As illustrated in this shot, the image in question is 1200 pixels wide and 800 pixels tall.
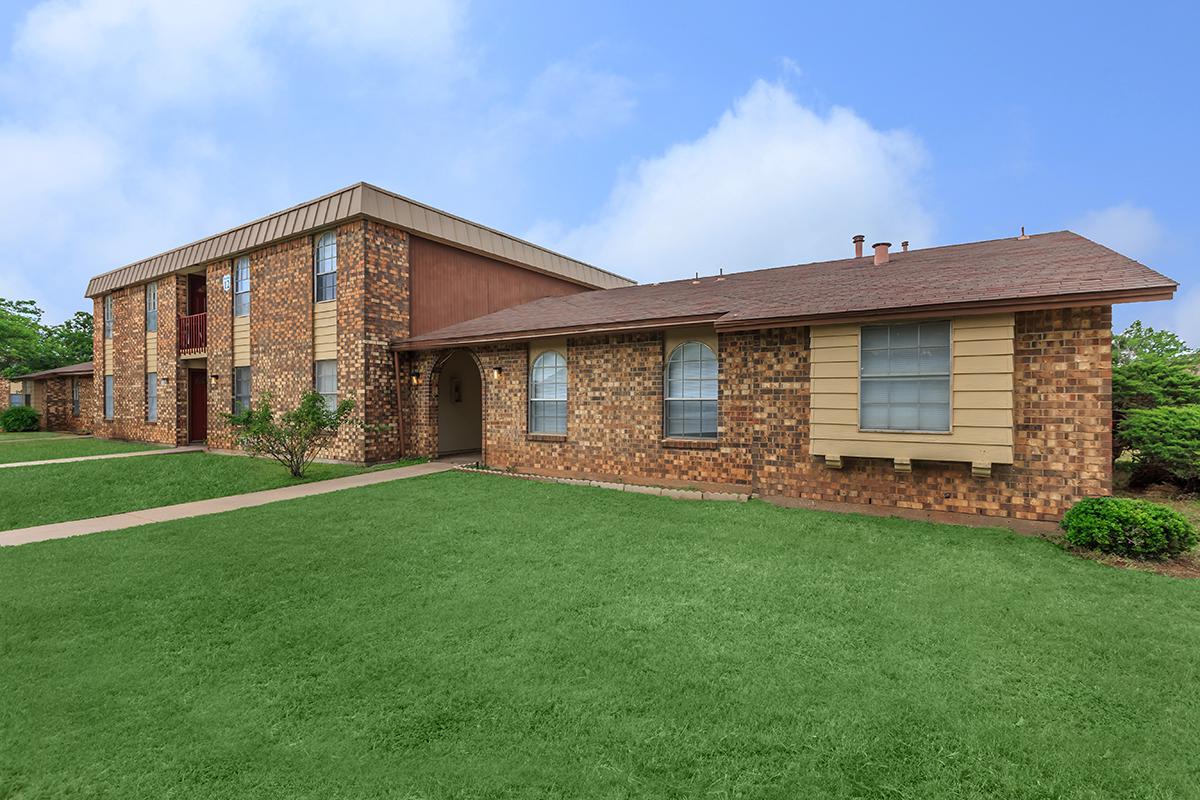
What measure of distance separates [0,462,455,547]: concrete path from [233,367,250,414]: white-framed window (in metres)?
6.71

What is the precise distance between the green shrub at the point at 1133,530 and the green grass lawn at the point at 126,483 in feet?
38.6

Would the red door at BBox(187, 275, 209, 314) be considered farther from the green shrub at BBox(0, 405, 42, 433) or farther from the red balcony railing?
the green shrub at BBox(0, 405, 42, 433)

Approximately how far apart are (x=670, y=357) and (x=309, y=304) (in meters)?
9.39

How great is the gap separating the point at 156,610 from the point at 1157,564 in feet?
29.9

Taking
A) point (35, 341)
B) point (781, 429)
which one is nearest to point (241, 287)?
point (781, 429)

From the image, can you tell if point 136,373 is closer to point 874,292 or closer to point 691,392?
point 691,392

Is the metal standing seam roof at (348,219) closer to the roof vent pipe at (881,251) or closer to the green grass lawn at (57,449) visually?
the green grass lawn at (57,449)

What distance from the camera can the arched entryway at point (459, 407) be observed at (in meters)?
14.2

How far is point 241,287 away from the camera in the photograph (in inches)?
598

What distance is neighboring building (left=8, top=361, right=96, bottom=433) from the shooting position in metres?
23.3

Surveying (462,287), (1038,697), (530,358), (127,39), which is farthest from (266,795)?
(127,39)

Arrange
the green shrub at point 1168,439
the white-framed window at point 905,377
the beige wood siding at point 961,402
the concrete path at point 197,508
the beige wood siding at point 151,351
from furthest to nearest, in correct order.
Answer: the beige wood siding at point 151,351, the green shrub at point 1168,439, the concrete path at point 197,508, the white-framed window at point 905,377, the beige wood siding at point 961,402

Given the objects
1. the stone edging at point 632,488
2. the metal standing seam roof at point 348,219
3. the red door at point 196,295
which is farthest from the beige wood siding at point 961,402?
the red door at point 196,295

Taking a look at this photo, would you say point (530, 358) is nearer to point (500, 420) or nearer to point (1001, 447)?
point (500, 420)
